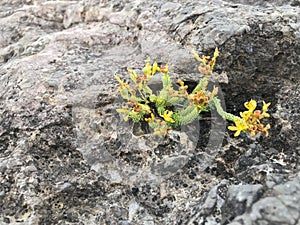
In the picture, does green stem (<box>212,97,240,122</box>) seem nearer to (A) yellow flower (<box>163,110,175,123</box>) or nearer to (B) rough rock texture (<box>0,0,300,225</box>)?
(B) rough rock texture (<box>0,0,300,225</box>)

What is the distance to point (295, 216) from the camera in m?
1.95

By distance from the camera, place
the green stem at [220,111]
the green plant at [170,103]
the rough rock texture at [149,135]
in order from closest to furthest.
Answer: the rough rock texture at [149,135]
the green plant at [170,103]
the green stem at [220,111]

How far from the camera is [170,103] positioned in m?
2.82

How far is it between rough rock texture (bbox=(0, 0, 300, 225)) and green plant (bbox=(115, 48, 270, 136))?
0.10 m

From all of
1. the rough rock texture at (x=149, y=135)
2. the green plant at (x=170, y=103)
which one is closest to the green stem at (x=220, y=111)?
the green plant at (x=170, y=103)

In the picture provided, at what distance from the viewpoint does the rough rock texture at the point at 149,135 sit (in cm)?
244

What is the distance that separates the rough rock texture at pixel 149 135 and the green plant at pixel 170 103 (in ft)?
0.34

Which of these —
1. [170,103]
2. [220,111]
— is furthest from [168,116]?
[220,111]

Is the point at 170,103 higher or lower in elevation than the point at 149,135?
higher

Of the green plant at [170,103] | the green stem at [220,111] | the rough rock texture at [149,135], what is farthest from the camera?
the green stem at [220,111]

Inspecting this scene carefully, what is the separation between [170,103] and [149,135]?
0.25m

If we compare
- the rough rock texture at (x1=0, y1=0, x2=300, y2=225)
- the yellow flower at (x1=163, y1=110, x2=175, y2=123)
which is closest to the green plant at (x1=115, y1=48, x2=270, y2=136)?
the yellow flower at (x1=163, y1=110, x2=175, y2=123)

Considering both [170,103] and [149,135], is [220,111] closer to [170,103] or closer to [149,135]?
[170,103]

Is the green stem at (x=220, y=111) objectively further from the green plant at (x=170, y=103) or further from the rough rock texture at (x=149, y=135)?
the rough rock texture at (x=149, y=135)
